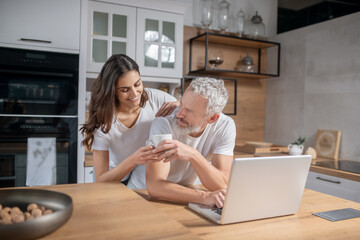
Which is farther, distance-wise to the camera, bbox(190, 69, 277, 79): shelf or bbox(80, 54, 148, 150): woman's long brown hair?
bbox(190, 69, 277, 79): shelf

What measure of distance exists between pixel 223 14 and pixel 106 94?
2172 mm

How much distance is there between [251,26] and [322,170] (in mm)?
1852

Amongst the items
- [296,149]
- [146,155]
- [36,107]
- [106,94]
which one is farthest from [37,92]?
[296,149]

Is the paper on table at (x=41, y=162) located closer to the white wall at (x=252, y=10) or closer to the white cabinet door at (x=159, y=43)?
the white cabinet door at (x=159, y=43)

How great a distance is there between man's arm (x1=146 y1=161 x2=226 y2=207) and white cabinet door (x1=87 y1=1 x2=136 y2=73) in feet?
5.13

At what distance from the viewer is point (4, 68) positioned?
237 cm

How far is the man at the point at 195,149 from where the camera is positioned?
50.9 inches

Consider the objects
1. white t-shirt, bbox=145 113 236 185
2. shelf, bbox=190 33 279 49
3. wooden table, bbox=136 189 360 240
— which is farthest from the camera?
shelf, bbox=190 33 279 49

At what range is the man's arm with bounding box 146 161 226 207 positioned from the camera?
1233 mm

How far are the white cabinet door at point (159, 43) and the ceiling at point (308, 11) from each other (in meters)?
1.50

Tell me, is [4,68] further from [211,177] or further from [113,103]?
[211,177]

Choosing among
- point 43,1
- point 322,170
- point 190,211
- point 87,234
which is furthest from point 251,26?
point 87,234

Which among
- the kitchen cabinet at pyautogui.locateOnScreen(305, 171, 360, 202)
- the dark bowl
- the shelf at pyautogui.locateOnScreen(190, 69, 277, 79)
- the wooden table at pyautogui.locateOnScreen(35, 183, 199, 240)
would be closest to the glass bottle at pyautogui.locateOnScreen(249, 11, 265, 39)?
the shelf at pyautogui.locateOnScreen(190, 69, 277, 79)

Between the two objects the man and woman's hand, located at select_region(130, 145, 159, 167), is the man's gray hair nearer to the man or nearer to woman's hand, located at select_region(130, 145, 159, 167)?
the man
